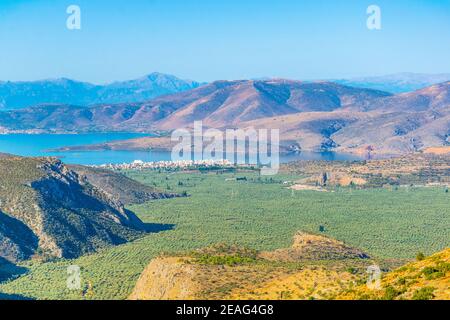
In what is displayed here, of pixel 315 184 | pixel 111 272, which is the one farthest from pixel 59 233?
pixel 315 184

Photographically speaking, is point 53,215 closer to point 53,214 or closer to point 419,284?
point 53,214

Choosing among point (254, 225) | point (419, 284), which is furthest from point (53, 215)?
point (419, 284)

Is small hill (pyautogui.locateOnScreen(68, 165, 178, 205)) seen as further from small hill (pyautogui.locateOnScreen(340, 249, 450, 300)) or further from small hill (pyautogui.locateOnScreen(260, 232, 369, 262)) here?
small hill (pyautogui.locateOnScreen(340, 249, 450, 300))

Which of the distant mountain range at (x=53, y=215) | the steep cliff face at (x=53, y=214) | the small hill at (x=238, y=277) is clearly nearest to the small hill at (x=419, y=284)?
the small hill at (x=238, y=277)

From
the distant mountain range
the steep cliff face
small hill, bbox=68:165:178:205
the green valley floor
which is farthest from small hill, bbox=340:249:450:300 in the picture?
small hill, bbox=68:165:178:205

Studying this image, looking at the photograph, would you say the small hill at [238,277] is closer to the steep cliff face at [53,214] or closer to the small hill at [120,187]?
the steep cliff face at [53,214]
